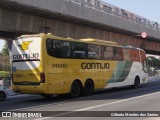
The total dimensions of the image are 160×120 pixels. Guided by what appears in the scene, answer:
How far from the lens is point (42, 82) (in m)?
19.0

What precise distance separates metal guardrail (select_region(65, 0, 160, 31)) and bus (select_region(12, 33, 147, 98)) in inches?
270

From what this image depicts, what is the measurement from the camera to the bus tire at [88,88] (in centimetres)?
2230

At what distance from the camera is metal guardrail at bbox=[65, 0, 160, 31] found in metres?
31.7

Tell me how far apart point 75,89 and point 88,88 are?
1517mm

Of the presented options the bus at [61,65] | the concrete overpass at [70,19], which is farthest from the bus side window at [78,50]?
the concrete overpass at [70,19]

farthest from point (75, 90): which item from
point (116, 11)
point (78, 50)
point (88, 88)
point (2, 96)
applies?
point (116, 11)

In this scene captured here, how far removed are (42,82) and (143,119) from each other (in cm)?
819

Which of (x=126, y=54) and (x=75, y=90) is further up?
(x=126, y=54)

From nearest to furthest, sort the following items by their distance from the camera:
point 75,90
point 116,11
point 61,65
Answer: point 61,65, point 75,90, point 116,11

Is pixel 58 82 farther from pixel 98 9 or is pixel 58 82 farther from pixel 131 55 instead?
pixel 98 9

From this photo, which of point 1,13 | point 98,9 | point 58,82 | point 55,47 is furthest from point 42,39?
point 98,9

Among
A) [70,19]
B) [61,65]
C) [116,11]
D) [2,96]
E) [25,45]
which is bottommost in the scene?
[2,96]

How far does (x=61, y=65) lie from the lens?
20266 millimetres

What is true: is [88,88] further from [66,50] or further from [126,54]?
[126,54]
